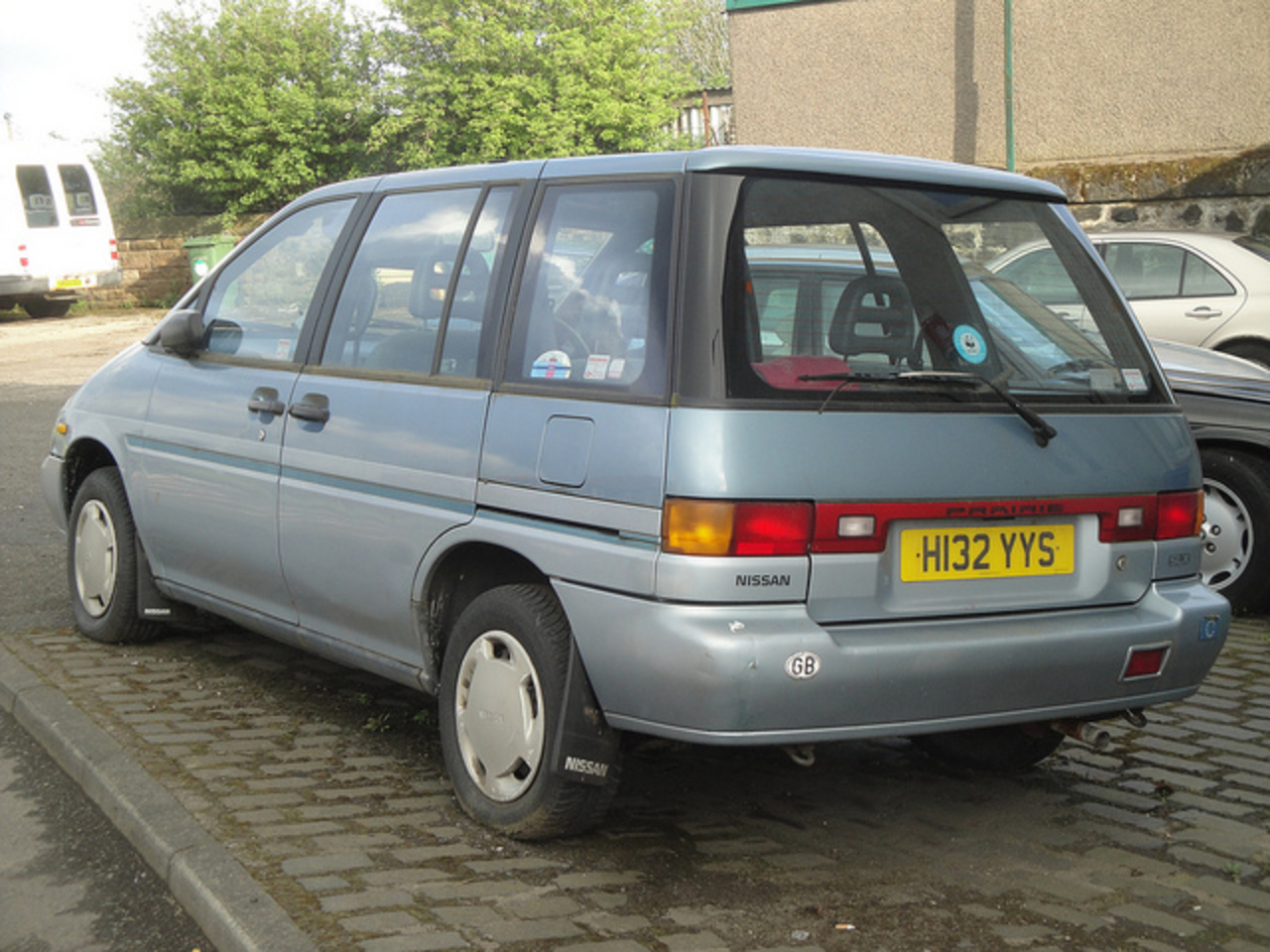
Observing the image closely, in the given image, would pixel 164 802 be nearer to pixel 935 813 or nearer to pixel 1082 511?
pixel 935 813

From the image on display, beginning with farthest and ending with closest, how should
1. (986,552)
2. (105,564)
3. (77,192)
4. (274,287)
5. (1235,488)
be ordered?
1. (77,192)
2. (1235,488)
3. (105,564)
4. (274,287)
5. (986,552)

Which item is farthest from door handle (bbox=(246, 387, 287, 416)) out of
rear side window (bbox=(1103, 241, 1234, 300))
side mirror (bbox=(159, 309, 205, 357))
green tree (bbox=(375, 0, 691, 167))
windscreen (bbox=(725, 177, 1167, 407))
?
green tree (bbox=(375, 0, 691, 167))

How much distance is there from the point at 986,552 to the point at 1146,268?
7.56 meters

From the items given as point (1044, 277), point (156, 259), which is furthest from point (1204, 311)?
point (156, 259)

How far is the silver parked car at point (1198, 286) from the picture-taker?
10.3m

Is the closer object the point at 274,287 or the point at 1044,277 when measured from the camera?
the point at 1044,277

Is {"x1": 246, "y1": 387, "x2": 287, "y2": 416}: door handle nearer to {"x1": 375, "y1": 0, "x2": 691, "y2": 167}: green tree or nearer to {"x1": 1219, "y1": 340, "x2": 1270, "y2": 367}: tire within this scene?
{"x1": 1219, "y1": 340, "x2": 1270, "y2": 367}: tire

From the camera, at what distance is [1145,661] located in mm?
3912

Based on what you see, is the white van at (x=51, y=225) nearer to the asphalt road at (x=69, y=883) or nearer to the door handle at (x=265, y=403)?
the door handle at (x=265, y=403)

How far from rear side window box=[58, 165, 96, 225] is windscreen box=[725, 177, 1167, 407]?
83.3ft

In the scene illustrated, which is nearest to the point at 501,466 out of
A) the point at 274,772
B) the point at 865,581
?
the point at 865,581

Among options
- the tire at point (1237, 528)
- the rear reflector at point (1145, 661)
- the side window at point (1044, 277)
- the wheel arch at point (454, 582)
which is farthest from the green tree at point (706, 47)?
the rear reflector at point (1145, 661)

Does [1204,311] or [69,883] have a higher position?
[1204,311]

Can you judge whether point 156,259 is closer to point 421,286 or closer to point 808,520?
point 421,286
